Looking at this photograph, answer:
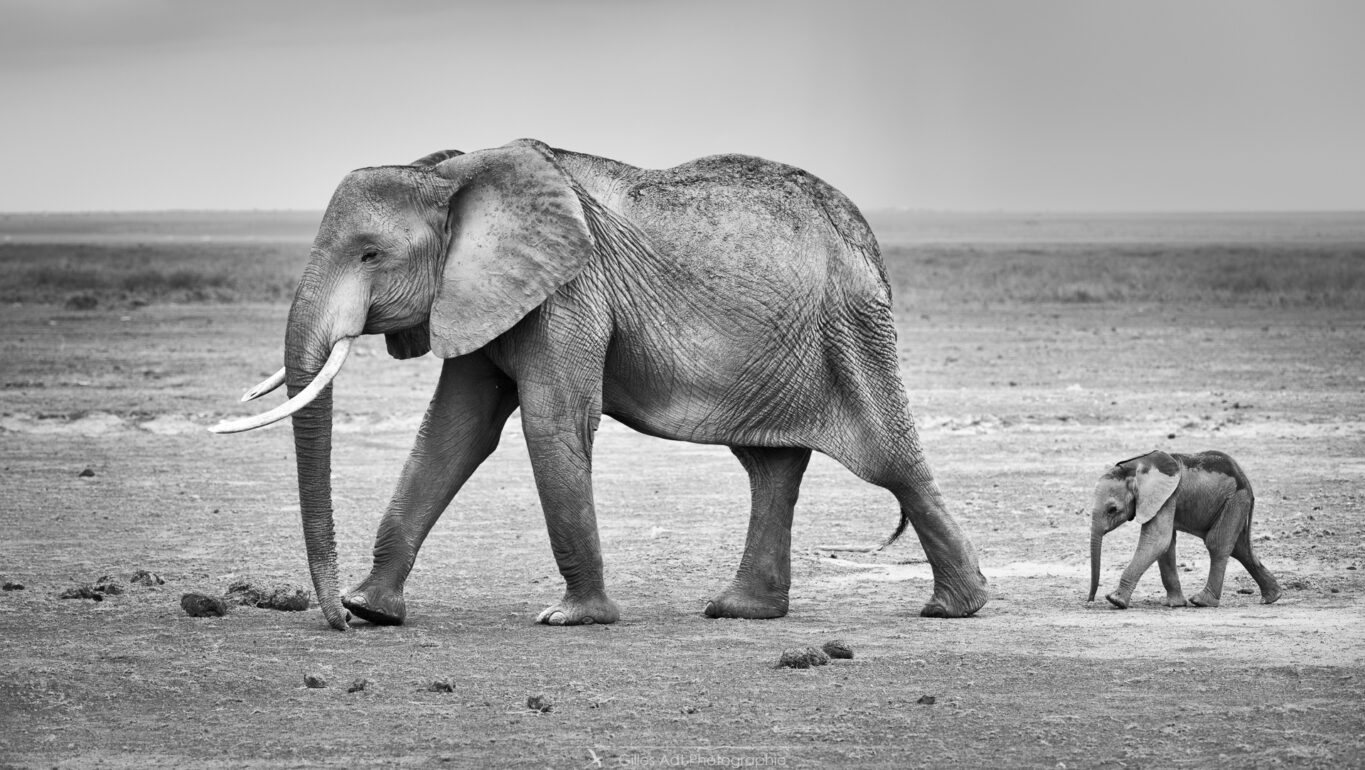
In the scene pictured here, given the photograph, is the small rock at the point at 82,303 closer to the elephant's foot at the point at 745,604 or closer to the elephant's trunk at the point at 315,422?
the elephant's trunk at the point at 315,422

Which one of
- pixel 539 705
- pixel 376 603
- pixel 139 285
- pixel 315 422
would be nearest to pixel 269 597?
pixel 376 603

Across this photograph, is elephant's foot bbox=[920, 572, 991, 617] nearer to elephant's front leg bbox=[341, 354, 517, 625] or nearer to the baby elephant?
the baby elephant

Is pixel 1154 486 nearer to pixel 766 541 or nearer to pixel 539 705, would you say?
pixel 766 541

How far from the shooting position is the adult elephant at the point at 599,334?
8.98 meters

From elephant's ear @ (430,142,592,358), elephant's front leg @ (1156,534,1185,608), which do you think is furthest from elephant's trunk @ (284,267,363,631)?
elephant's front leg @ (1156,534,1185,608)

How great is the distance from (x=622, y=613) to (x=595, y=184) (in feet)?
7.85

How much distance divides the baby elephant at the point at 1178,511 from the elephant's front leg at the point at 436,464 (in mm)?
3499

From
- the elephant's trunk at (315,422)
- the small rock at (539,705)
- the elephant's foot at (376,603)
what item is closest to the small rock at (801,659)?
the small rock at (539,705)

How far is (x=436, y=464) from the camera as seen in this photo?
9469mm

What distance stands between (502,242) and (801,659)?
2.67 metres

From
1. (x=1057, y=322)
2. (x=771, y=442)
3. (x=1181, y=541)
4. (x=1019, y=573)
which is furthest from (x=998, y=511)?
(x=1057, y=322)

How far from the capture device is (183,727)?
7219 mm

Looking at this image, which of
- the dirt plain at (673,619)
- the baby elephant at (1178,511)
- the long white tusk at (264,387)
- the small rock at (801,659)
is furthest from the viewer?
the baby elephant at (1178,511)

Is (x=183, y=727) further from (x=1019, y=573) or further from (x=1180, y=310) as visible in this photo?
(x=1180, y=310)
